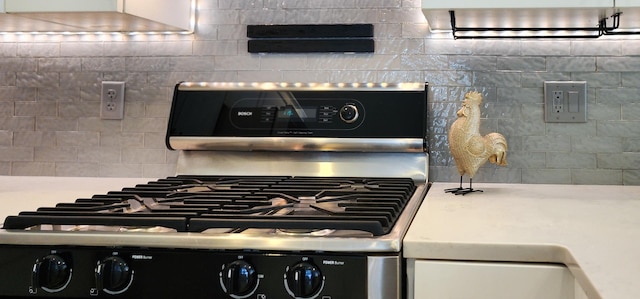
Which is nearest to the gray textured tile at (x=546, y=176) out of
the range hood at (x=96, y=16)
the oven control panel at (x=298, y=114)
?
the oven control panel at (x=298, y=114)

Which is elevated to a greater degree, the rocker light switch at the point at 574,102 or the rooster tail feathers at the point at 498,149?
the rocker light switch at the point at 574,102

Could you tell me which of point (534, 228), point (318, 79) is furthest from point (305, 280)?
point (318, 79)

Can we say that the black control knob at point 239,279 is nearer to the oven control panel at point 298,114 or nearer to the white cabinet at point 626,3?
the oven control panel at point 298,114

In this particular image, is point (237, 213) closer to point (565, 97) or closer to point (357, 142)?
point (357, 142)

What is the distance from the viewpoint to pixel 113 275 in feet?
3.50

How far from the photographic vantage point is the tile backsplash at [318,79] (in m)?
1.87

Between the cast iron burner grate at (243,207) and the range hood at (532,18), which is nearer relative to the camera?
the cast iron burner grate at (243,207)

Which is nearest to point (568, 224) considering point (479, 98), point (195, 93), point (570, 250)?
point (570, 250)

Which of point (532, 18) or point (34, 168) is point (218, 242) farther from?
point (34, 168)

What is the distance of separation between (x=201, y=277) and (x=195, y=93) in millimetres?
1012

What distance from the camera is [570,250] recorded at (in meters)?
0.96

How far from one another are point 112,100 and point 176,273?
3.87ft

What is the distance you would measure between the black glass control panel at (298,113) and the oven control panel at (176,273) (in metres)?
0.87

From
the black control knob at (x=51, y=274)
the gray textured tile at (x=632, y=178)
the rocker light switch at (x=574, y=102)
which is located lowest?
the black control knob at (x=51, y=274)
